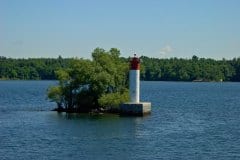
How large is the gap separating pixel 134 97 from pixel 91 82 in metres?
7.16

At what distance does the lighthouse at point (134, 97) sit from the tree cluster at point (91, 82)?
2411mm

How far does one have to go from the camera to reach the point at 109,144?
50875 mm

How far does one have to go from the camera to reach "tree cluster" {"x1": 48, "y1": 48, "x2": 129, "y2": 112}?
80812 millimetres

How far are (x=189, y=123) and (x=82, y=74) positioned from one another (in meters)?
19.3

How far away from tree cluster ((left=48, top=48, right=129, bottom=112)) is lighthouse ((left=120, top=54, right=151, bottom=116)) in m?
2.41

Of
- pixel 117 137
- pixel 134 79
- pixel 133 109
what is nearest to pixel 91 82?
pixel 134 79

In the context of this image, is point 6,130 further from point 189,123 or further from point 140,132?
point 189,123

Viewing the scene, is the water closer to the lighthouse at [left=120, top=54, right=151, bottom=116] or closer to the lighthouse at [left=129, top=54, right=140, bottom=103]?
the lighthouse at [left=120, top=54, right=151, bottom=116]

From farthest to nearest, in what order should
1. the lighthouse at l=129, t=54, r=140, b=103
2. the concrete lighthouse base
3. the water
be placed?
the lighthouse at l=129, t=54, r=140, b=103, the concrete lighthouse base, the water

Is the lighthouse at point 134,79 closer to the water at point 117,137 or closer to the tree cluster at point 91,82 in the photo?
the tree cluster at point 91,82

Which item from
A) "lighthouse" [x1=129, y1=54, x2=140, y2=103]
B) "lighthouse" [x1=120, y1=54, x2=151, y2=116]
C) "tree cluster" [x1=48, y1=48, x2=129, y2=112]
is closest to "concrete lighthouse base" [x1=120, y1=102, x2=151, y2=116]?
"lighthouse" [x1=120, y1=54, x2=151, y2=116]

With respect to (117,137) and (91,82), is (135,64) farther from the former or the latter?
(117,137)

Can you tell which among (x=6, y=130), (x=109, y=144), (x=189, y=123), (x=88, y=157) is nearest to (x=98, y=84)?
(x=189, y=123)

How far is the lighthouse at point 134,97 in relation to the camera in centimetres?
7650
